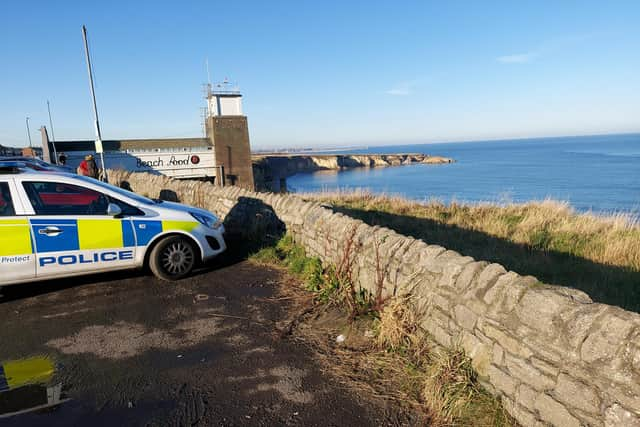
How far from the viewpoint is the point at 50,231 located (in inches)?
195

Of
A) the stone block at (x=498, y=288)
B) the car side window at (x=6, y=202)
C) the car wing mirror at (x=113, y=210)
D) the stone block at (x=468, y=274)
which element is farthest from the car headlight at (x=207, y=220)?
the stone block at (x=498, y=288)

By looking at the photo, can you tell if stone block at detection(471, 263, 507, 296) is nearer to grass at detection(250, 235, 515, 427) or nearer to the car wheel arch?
grass at detection(250, 235, 515, 427)

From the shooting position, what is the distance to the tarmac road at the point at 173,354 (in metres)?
2.97

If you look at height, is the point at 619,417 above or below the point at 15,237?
below

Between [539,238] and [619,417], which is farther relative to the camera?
[539,238]

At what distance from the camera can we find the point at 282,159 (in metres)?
106

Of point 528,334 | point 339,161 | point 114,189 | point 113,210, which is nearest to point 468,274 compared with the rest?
point 528,334

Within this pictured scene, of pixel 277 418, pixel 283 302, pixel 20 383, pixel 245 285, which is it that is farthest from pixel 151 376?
pixel 245 285

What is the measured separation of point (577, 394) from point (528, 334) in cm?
43

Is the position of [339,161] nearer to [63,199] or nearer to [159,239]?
[159,239]

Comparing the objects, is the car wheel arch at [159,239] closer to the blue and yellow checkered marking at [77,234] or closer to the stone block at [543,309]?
the blue and yellow checkered marking at [77,234]

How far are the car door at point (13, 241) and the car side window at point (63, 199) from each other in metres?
0.18

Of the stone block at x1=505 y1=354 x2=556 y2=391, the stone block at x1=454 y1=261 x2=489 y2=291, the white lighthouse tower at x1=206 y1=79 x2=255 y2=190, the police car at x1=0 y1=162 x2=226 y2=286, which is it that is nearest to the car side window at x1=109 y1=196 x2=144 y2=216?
the police car at x1=0 y1=162 x2=226 y2=286

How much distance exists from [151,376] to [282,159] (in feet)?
341
